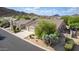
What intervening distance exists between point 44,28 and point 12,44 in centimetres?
58

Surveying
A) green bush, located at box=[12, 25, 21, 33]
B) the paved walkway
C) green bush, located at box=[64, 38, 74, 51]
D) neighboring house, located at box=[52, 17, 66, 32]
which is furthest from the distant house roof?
green bush, located at box=[12, 25, 21, 33]

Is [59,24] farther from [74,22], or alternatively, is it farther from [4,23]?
[4,23]

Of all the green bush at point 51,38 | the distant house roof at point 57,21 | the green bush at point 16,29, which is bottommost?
the green bush at point 51,38

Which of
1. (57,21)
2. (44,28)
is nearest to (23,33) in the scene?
(44,28)

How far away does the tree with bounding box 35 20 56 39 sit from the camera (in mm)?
3697

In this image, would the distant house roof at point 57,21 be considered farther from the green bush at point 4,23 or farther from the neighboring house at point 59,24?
the green bush at point 4,23

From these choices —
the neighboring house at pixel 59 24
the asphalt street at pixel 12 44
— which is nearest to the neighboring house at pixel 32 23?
the neighboring house at pixel 59 24

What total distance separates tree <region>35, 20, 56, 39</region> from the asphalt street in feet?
0.76

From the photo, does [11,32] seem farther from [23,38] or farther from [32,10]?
[32,10]

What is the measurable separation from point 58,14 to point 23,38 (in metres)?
0.69

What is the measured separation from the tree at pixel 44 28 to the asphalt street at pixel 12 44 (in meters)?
0.23

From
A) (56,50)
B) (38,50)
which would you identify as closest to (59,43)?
(56,50)

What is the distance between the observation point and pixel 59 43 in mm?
3707

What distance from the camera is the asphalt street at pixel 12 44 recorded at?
373 centimetres
